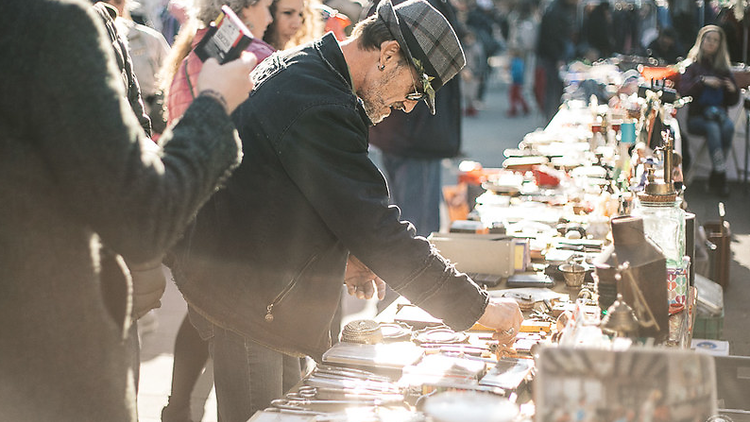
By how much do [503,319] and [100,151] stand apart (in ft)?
3.92

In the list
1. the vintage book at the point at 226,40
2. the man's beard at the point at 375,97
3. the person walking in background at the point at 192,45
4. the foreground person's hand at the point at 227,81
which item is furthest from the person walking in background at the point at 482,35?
the foreground person's hand at the point at 227,81

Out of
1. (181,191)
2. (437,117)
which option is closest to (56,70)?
(181,191)

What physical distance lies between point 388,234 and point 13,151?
3.01 ft

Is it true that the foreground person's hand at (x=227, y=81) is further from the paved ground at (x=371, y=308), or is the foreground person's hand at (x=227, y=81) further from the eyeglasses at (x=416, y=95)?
the paved ground at (x=371, y=308)

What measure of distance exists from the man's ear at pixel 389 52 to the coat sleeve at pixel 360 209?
20cm

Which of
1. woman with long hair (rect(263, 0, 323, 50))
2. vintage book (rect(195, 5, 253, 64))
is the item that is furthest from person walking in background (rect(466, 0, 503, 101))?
vintage book (rect(195, 5, 253, 64))

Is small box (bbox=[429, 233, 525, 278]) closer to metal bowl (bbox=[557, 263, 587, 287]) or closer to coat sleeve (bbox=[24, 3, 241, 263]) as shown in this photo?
metal bowl (bbox=[557, 263, 587, 287])

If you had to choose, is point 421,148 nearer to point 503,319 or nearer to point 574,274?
point 574,274

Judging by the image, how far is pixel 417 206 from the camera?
17.6ft

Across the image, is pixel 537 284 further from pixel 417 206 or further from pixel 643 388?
pixel 417 206

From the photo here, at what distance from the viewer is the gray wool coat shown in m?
1.30

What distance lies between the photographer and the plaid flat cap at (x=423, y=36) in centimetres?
213

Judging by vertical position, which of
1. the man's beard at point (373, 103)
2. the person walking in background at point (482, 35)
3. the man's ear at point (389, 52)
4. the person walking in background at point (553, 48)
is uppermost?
the person walking in background at point (482, 35)

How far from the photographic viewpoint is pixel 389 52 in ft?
7.13
